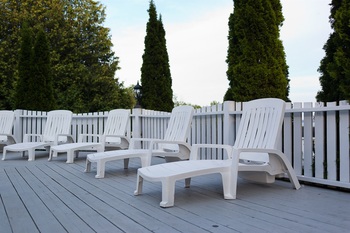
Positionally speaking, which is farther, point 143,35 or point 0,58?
point 0,58

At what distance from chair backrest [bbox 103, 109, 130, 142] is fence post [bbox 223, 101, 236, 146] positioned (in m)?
2.80

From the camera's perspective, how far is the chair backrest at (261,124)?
11.9 feet

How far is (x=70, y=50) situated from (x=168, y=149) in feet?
48.2

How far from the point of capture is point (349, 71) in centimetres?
360

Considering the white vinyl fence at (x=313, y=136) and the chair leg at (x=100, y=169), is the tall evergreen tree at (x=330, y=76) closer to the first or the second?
the white vinyl fence at (x=313, y=136)

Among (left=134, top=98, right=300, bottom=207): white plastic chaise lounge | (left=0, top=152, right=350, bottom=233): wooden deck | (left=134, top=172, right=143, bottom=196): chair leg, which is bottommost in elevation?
(left=0, top=152, right=350, bottom=233): wooden deck

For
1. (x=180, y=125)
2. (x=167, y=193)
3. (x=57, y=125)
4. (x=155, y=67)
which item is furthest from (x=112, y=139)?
(x=155, y=67)

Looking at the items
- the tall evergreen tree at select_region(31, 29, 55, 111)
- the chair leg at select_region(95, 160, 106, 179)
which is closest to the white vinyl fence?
the chair leg at select_region(95, 160, 106, 179)

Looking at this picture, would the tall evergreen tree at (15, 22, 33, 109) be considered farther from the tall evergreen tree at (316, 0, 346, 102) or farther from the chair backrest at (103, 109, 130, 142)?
the tall evergreen tree at (316, 0, 346, 102)

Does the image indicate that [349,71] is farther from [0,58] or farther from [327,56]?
[0,58]

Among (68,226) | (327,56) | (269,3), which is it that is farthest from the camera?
(269,3)

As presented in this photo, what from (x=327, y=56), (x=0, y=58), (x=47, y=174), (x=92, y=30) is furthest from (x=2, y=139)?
(x=92, y=30)

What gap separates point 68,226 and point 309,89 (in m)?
4.81

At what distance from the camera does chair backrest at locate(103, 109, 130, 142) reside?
23.9 feet
